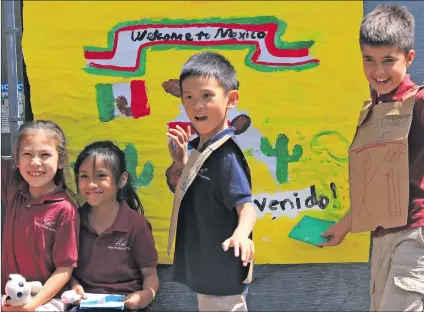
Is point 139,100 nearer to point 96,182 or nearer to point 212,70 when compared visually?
point 96,182

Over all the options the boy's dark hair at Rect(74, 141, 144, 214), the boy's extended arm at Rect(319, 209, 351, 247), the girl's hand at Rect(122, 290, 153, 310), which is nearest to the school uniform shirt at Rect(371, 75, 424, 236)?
the boy's extended arm at Rect(319, 209, 351, 247)

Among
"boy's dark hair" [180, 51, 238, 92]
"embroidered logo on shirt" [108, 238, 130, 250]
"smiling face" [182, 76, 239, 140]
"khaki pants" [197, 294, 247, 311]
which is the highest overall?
"boy's dark hair" [180, 51, 238, 92]

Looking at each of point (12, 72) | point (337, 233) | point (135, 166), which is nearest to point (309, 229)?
point (337, 233)

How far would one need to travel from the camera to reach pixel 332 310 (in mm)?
3555

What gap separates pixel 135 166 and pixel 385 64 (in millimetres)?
1442

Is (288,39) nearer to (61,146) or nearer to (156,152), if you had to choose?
(156,152)

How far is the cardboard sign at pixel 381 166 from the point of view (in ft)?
8.73

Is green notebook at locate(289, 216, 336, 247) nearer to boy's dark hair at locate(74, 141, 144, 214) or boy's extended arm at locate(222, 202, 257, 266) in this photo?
boy's dark hair at locate(74, 141, 144, 214)

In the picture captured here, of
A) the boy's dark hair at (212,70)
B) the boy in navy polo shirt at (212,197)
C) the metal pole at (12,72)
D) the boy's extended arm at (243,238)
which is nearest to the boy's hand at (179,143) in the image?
the boy in navy polo shirt at (212,197)

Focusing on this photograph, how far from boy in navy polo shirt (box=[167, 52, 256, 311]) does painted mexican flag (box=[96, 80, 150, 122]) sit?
0.84 m

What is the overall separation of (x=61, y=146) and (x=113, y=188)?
318mm

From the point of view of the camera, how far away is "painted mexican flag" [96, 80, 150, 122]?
11.5 ft

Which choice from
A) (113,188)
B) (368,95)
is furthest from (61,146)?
(368,95)

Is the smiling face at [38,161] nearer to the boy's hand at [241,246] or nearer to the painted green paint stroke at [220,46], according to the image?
the painted green paint stroke at [220,46]
